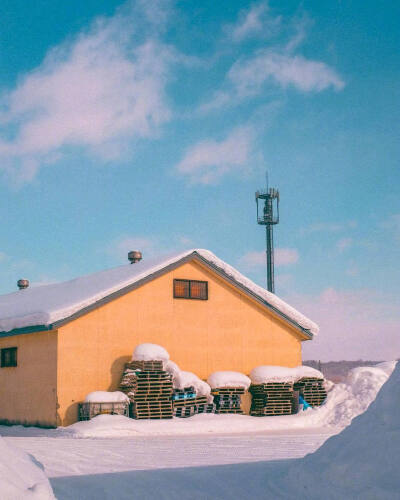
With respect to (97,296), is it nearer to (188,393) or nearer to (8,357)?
(188,393)

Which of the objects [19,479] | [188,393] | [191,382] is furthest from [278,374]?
[19,479]

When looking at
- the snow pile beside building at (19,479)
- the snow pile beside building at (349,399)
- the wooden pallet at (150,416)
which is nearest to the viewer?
the snow pile beside building at (19,479)

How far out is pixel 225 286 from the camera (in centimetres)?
2322

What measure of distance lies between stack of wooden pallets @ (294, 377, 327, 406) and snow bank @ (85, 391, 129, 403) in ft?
22.0

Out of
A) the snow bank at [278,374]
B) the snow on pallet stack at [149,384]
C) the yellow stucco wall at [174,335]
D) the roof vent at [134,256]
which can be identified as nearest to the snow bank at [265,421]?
the snow on pallet stack at [149,384]

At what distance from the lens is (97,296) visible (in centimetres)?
1967

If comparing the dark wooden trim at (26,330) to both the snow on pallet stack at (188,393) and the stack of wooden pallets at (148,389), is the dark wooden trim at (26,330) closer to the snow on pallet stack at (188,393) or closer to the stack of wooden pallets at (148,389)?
the stack of wooden pallets at (148,389)

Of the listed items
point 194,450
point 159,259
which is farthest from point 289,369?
point 194,450

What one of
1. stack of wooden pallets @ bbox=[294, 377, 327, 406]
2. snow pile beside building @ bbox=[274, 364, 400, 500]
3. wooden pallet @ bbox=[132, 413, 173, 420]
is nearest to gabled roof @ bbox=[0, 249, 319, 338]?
stack of wooden pallets @ bbox=[294, 377, 327, 406]

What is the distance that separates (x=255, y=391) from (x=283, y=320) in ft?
9.95

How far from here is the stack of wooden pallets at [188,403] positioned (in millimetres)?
19750

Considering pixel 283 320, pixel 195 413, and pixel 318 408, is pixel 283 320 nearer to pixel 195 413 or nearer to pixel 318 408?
pixel 318 408

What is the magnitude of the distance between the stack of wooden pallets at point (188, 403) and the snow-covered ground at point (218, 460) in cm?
149

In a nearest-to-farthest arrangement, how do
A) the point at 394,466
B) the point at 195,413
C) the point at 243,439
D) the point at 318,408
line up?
the point at 394,466, the point at 243,439, the point at 195,413, the point at 318,408
